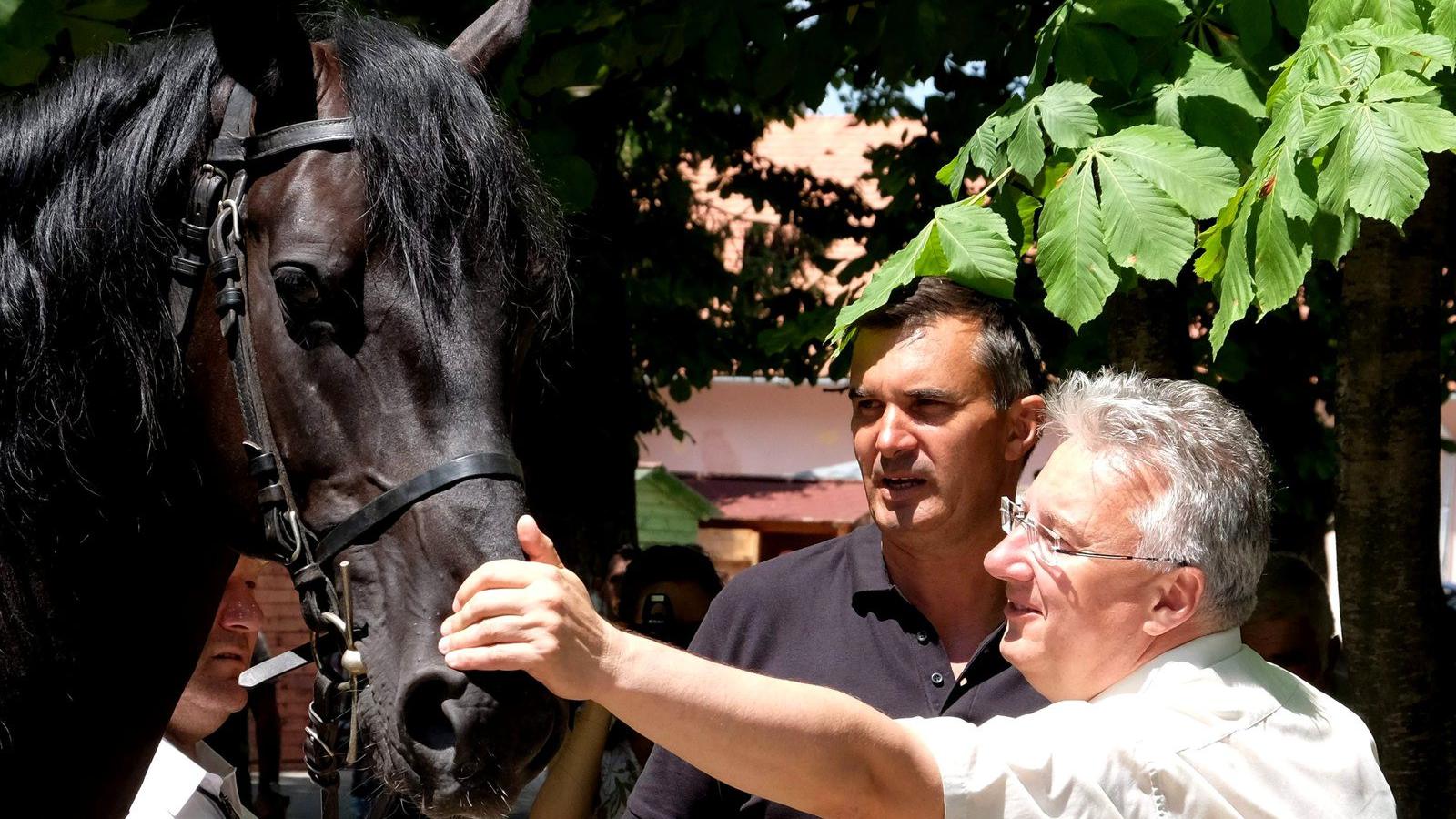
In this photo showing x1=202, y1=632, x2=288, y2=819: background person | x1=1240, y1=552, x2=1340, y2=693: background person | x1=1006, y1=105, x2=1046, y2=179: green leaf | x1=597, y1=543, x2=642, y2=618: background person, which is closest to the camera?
x1=1006, y1=105, x2=1046, y2=179: green leaf

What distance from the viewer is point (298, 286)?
2.20 metres

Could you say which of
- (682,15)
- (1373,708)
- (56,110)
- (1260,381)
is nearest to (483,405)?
(56,110)

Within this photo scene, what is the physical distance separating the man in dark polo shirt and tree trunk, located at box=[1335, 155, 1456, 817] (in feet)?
4.89

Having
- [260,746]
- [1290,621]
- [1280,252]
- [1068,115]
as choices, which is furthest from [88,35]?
[260,746]

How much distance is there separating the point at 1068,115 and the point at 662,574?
3.12m

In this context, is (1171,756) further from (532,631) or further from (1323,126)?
(1323,126)

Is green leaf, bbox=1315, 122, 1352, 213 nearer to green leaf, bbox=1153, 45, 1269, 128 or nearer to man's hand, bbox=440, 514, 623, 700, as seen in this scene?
green leaf, bbox=1153, 45, 1269, 128

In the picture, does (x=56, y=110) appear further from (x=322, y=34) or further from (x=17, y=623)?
(x=17, y=623)

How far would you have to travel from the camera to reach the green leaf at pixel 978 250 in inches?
113

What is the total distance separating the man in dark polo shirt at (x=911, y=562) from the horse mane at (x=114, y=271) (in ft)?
2.92

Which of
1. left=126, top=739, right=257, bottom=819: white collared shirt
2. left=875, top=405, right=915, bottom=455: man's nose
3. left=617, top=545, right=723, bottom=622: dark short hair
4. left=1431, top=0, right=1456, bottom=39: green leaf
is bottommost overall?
left=617, top=545, right=723, bottom=622: dark short hair

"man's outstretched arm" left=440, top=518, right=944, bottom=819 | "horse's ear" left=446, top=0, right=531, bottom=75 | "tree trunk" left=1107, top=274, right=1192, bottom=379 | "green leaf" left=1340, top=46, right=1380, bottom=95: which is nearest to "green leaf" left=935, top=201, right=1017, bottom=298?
"green leaf" left=1340, top=46, right=1380, bottom=95

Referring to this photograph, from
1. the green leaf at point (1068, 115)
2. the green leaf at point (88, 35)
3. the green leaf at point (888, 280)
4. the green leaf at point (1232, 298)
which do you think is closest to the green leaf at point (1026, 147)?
the green leaf at point (1068, 115)

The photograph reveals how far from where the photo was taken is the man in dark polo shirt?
280 cm
